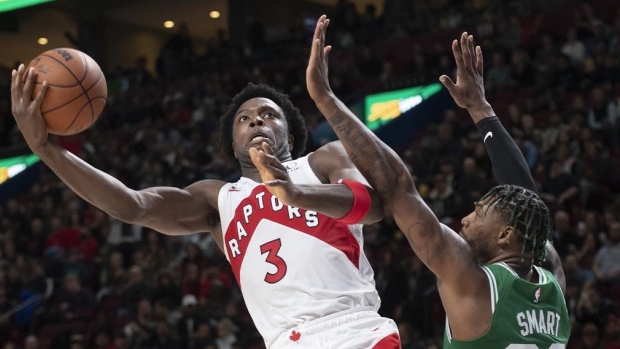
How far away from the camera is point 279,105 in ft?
15.7

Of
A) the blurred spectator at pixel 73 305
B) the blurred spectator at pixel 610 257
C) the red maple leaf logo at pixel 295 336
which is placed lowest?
the blurred spectator at pixel 73 305

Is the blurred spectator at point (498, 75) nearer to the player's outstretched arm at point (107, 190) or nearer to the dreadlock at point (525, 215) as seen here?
the player's outstretched arm at point (107, 190)

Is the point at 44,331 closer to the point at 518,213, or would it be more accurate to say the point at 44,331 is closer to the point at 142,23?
the point at 518,213

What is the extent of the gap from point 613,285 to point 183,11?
54.2 ft

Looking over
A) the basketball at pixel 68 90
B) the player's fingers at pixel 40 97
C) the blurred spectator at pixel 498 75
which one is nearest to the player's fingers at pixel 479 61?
the basketball at pixel 68 90

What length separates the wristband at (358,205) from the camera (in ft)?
12.1

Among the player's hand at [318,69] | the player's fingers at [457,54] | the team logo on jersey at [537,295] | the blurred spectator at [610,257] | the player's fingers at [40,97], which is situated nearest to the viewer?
the team logo on jersey at [537,295]

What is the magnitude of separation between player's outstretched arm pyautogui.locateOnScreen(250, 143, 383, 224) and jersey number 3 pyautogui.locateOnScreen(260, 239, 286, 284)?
446 millimetres

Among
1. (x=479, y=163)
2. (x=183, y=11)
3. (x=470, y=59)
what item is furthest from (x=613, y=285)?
(x=183, y=11)

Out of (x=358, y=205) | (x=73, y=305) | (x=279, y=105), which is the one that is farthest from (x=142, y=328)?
(x=358, y=205)

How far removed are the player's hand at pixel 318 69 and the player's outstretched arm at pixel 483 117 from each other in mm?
736

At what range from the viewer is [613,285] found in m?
9.01

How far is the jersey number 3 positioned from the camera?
4094 millimetres

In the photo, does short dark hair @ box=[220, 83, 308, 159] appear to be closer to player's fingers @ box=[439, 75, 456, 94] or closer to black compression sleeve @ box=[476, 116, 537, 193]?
player's fingers @ box=[439, 75, 456, 94]
